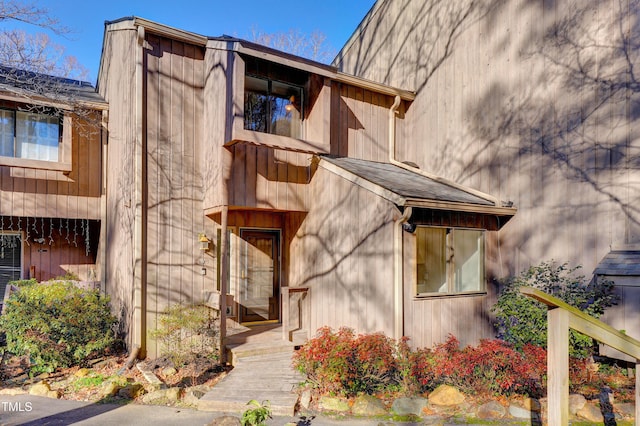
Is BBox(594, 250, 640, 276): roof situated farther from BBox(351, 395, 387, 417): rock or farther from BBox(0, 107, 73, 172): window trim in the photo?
BBox(0, 107, 73, 172): window trim

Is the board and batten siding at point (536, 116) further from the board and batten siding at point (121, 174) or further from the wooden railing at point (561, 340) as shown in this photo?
the board and batten siding at point (121, 174)

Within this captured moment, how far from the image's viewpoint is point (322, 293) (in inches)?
299

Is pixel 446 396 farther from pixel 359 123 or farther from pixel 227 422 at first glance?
pixel 359 123

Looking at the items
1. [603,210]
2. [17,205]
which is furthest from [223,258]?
[603,210]

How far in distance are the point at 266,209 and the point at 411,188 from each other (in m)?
2.82

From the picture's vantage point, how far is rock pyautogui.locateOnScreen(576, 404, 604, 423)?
4.57 metres

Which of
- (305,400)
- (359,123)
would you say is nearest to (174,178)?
(359,123)

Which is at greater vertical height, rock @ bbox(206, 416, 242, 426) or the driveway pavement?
rock @ bbox(206, 416, 242, 426)

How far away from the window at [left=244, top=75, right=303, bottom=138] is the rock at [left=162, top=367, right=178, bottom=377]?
4525 mm

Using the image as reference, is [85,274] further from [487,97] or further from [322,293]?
[487,97]

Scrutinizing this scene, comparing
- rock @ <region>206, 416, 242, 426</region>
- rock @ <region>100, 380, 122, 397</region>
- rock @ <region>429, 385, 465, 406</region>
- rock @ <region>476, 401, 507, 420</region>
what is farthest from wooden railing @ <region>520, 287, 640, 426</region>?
rock @ <region>100, 380, 122, 397</region>

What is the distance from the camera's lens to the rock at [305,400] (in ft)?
16.9

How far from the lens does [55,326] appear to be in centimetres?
652

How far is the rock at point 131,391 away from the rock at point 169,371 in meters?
0.67
